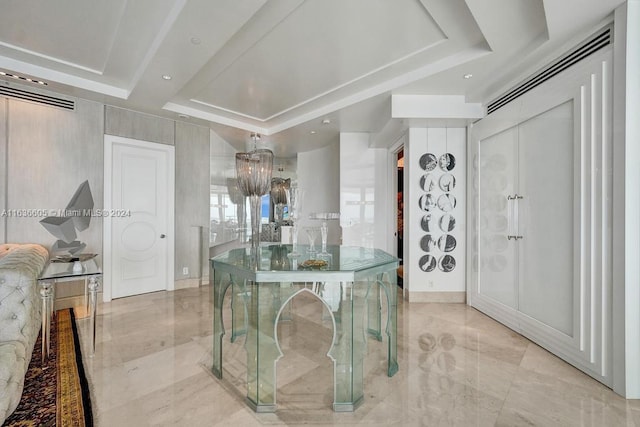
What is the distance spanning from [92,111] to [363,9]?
12.1 feet

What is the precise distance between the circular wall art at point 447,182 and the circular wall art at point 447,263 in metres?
0.92

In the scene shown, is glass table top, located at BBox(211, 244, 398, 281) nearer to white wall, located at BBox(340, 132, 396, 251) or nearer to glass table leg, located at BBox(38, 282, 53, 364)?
glass table leg, located at BBox(38, 282, 53, 364)

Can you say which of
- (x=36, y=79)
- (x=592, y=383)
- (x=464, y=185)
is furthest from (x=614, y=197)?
(x=36, y=79)

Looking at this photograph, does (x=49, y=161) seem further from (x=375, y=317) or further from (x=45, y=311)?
(x=375, y=317)

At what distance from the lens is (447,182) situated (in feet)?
13.0

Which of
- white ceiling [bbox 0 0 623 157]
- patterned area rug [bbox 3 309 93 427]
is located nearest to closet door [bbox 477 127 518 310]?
white ceiling [bbox 0 0 623 157]

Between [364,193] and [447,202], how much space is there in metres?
1.54

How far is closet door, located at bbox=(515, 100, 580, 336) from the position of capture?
7.80 ft

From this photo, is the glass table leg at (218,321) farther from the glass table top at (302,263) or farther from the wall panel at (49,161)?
the wall panel at (49,161)

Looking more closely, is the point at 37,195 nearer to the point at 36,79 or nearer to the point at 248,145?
the point at 36,79

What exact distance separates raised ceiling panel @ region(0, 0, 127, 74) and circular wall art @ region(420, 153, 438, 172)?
351cm

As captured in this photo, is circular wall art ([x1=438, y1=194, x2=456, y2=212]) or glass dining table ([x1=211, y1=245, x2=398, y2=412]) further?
circular wall art ([x1=438, y1=194, x2=456, y2=212])

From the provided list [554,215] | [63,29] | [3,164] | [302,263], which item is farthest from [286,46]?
[3,164]

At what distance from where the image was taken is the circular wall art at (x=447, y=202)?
396 cm
